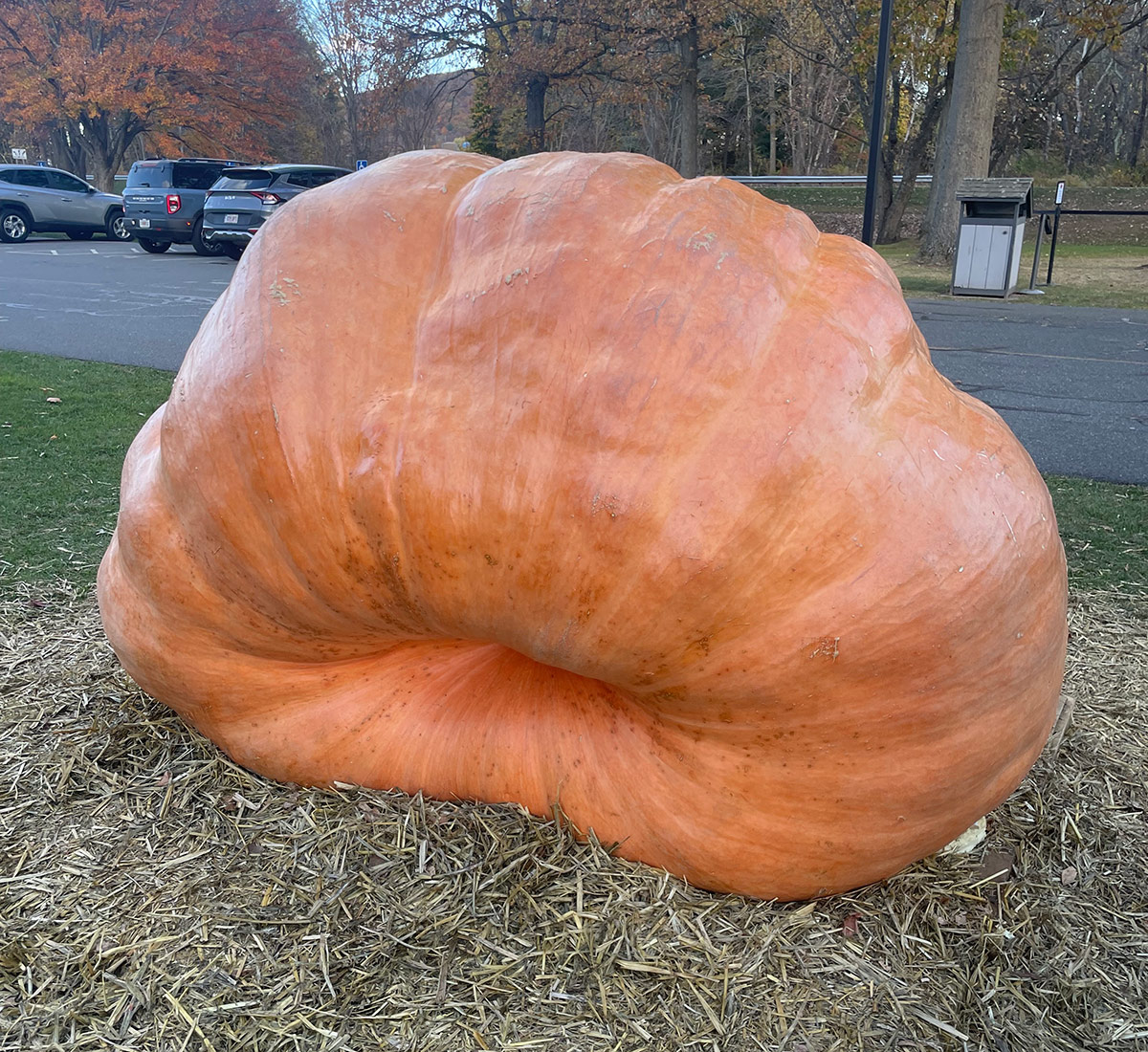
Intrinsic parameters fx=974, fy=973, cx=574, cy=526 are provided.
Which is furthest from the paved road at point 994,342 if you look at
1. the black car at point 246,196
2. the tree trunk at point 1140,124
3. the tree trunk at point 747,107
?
the tree trunk at point 1140,124

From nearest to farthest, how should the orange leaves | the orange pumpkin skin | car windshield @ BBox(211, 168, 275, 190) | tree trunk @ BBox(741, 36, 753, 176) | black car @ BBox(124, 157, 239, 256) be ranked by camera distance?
the orange pumpkin skin → car windshield @ BBox(211, 168, 275, 190) → black car @ BBox(124, 157, 239, 256) → the orange leaves → tree trunk @ BBox(741, 36, 753, 176)

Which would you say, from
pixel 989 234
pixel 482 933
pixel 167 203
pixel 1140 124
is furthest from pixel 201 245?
pixel 1140 124

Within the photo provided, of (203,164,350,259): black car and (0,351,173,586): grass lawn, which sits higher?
(203,164,350,259): black car

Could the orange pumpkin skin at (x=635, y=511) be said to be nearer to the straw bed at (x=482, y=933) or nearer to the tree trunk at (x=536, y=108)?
the straw bed at (x=482, y=933)

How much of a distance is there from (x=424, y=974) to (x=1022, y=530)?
140 cm

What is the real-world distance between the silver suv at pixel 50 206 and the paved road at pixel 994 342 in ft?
25.7

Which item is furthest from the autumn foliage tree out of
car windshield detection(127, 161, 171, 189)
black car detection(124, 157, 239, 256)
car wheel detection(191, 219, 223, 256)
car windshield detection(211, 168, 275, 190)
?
car windshield detection(211, 168, 275, 190)

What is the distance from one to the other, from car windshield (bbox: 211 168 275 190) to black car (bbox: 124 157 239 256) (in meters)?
1.64

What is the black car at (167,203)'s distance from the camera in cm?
2058

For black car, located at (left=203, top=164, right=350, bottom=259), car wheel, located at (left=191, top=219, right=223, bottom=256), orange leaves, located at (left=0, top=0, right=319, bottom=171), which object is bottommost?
car wheel, located at (left=191, top=219, right=223, bottom=256)

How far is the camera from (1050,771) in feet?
8.30

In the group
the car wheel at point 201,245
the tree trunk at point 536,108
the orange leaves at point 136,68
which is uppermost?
the orange leaves at point 136,68

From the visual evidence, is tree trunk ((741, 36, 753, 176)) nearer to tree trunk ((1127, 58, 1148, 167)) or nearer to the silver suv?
tree trunk ((1127, 58, 1148, 167))

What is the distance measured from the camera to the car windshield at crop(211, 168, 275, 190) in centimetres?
1866
